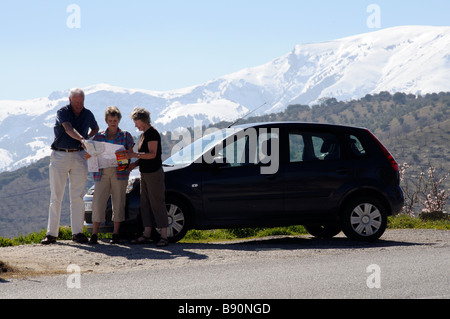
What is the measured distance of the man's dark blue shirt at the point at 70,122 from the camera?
31.5 ft

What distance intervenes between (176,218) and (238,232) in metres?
2.58

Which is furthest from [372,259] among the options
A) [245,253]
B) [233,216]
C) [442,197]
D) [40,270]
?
[442,197]

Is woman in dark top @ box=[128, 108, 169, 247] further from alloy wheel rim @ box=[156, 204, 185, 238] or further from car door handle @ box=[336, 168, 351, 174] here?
car door handle @ box=[336, 168, 351, 174]

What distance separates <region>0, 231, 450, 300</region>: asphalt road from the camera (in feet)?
19.4

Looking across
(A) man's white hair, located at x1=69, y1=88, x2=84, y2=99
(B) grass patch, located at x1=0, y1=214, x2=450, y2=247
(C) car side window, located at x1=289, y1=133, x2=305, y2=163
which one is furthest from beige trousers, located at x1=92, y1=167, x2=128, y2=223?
(C) car side window, located at x1=289, y1=133, x2=305, y2=163

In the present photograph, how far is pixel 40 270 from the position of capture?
7.63 metres

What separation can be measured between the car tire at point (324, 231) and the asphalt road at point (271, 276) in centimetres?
145

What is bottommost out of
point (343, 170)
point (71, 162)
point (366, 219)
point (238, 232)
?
point (238, 232)

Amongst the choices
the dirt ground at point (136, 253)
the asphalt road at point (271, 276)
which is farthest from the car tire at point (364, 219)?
the asphalt road at point (271, 276)

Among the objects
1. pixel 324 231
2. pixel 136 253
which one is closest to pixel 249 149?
pixel 136 253

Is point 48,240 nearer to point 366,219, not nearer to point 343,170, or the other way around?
point 343,170

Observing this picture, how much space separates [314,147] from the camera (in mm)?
10031
